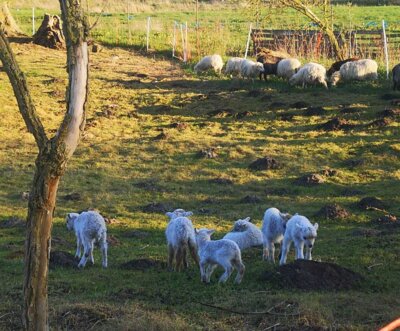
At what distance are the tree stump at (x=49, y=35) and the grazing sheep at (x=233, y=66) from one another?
10666mm

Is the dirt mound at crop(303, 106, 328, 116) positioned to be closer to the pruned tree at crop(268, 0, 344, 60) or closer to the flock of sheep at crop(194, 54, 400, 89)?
the flock of sheep at crop(194, 54, 400, 89)

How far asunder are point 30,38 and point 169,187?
2463 centimetres

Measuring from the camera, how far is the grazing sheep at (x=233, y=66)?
110 feet

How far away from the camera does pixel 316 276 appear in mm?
10367

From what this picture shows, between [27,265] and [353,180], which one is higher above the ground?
[27,265]

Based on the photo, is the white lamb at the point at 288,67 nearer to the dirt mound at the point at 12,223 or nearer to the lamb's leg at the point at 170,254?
the dirt mound at the point at 12,223

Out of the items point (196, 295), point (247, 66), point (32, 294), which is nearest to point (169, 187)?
point (196, 295)

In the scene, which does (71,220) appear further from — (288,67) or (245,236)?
(288,67)

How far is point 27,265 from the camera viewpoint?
7.33m

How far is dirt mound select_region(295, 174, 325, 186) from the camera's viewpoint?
1869cm

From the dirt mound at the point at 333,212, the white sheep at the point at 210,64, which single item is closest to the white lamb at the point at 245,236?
the dirt mound at the point at 333,212

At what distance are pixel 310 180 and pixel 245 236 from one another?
21.0 ft

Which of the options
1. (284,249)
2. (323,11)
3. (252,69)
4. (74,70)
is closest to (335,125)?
(252,69)

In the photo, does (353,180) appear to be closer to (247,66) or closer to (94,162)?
(94,162)
